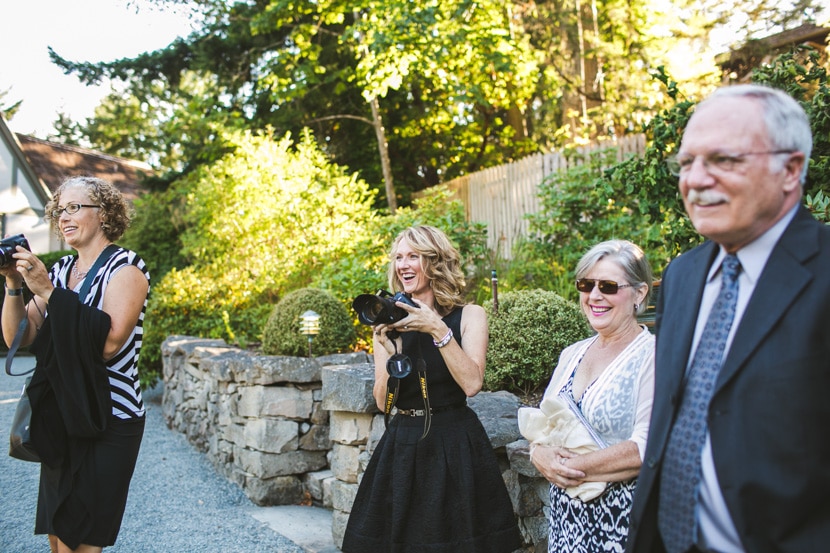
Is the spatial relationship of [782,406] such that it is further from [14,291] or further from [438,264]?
[14,291]

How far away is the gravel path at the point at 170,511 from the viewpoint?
173 inches

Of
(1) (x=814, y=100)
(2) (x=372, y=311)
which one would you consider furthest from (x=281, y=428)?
(1) (x=814, y=100)

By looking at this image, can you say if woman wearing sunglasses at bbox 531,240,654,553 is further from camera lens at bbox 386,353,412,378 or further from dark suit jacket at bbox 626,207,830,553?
dark suit jacket at bbox 626,207,830,553

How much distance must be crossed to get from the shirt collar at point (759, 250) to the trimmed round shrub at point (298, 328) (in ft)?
13.9

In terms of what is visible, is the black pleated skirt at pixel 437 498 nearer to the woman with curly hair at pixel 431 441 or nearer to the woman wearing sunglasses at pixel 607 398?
the woman with curly hair at pixel 431 441

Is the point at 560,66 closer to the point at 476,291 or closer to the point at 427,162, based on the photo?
the point at 427,162

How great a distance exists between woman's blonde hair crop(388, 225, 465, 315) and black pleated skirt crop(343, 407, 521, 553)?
1.51 feet

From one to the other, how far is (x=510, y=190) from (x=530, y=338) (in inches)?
234

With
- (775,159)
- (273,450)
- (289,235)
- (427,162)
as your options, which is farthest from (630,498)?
(427,162)

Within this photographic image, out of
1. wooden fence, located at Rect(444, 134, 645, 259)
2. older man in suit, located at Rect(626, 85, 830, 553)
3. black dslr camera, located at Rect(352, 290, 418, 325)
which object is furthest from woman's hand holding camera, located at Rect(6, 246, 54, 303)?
wooden fence, located at Rect(444, 134, 645, 259)

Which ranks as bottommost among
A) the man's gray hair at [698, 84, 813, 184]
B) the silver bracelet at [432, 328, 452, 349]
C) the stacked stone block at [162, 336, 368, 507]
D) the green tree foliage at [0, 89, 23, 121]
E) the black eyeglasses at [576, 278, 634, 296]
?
the stacked stone block at [162, 336, 368, 507]

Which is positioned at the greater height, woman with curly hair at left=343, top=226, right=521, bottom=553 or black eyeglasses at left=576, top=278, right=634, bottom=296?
black eyeglasses at left=576, top=278, right=634, bottom=296

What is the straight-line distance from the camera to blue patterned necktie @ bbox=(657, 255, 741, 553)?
4.93 ft

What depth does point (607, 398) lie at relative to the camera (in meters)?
2.21
